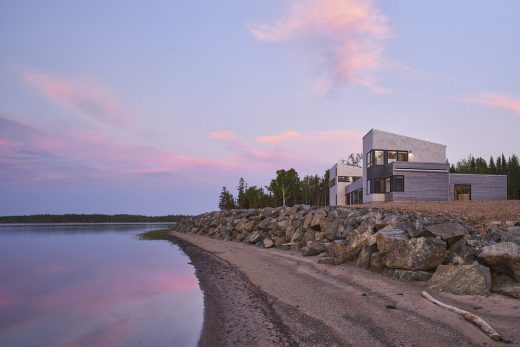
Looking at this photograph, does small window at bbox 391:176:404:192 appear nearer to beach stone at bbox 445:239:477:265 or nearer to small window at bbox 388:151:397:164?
small window at bbox 388:151:397:164

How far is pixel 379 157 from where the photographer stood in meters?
43.4

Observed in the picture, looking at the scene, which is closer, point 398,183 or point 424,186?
point 398,183

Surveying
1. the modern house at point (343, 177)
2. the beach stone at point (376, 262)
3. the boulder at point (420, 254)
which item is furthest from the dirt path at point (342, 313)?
the modern house at point (343, 177)

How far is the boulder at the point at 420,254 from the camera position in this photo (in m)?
11.9

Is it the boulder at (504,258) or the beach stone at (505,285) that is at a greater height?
the boulder at (504,258)

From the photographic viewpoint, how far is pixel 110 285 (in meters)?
Answer: 17.0

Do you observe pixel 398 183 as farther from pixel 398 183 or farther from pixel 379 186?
pixel 379 186

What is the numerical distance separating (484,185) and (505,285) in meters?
36.1

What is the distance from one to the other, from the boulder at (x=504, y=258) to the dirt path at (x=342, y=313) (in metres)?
1.08

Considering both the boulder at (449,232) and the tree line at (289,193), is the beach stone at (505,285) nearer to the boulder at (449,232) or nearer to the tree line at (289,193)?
the boulder at (449,232)

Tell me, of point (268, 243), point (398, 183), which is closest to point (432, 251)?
point (268, 243)

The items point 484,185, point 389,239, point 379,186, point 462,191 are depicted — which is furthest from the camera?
point 379,186

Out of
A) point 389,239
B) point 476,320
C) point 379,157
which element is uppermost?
point 379,157

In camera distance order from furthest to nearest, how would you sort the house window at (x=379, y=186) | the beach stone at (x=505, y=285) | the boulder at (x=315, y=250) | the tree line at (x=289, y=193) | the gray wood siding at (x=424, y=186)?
the tree line at (x=289, y=193) → the house window at (x=379, y=186) → the gray wood siding at (x=424, y=186) → the boulder at (x=315, y=250) → the beach stone at (x=505, y=285)
